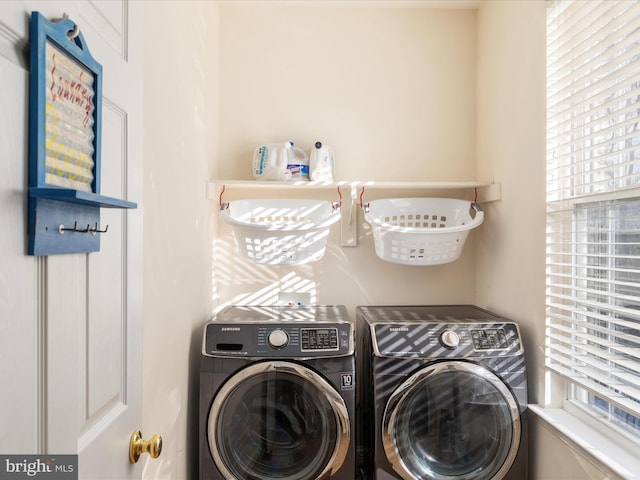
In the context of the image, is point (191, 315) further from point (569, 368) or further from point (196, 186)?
point (569, 368)

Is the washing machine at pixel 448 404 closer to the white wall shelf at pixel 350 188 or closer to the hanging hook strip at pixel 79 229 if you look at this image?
the white wall shelf at pixel 350 188

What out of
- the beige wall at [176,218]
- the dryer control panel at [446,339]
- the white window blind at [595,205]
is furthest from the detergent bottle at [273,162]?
the white window blind at [595,205]

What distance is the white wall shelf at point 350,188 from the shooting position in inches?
87.2

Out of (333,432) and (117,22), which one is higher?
(117,22)

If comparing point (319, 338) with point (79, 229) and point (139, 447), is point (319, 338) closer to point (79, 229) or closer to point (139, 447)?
point (139, 447)

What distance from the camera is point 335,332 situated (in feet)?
6.19

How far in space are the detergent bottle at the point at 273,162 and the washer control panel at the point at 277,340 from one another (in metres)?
0.76

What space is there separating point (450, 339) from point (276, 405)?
2.50 ft

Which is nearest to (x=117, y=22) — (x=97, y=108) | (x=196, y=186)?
(x=97, y=108)

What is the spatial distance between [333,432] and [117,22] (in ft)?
5.23

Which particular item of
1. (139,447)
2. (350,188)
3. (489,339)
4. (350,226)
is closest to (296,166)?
(350,188)

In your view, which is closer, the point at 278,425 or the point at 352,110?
the point at 278,425

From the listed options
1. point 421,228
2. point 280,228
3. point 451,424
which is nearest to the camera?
point 451,424

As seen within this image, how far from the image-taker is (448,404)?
1.84 metres
